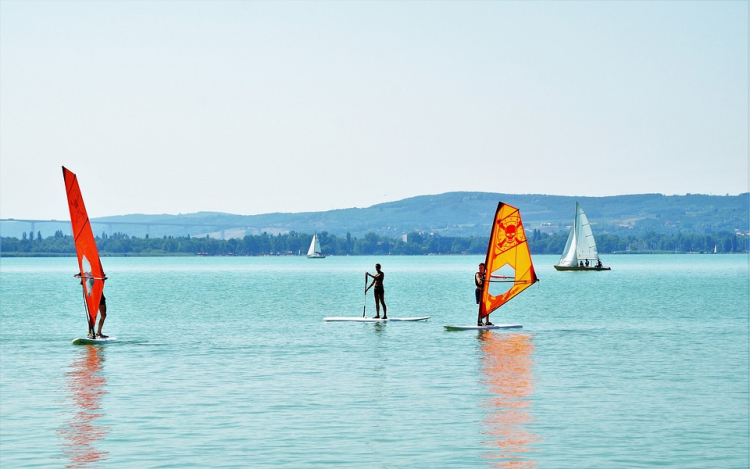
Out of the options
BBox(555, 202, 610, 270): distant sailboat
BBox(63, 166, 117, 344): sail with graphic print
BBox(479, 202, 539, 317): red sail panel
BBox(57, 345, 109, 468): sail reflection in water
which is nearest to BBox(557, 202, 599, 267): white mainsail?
BBox(555, 202, 610, 270): distant sailboat

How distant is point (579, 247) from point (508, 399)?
116m

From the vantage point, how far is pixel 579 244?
14012 centimetres

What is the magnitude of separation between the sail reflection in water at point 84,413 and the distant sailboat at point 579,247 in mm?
101056

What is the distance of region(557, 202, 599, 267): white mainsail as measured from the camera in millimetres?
133125

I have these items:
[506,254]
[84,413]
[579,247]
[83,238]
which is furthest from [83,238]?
[579,247]

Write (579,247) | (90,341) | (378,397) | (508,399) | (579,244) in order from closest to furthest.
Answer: (508,399) < (378,397) < (90,341) < (579,244) < (579,247)

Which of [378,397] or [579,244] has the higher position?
[579,244]

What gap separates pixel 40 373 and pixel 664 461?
19456 millimetres

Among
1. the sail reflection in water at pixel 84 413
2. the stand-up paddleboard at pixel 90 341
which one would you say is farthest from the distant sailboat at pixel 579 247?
the sail reflection in water at pixel 84 413

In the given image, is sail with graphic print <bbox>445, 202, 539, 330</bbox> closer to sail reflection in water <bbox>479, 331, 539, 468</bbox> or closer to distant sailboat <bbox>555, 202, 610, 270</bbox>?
sail reflection in water <bbox>479, 331, 539, 468</bbox>

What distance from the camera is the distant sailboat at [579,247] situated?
134 metres

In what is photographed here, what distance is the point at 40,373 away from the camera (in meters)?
33.2

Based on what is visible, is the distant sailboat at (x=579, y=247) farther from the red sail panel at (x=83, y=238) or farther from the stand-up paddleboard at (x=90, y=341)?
the red sail panel at (x=83, y=238)

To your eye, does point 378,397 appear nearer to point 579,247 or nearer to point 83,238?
point 83,238
